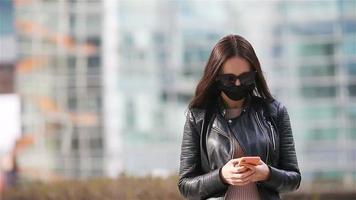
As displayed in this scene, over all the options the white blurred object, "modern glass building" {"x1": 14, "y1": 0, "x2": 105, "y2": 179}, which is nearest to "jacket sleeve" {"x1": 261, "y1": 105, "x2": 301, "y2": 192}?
the white blurred object

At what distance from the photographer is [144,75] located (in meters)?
29.5

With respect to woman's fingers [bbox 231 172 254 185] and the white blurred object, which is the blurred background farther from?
woman's fingers [bbox 231 172 254 185]

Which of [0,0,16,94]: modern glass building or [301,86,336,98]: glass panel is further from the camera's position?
[0,0,16,94]: modern glass building

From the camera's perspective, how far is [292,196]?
37.2 ft

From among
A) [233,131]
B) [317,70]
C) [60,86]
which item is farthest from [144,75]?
[233,131]

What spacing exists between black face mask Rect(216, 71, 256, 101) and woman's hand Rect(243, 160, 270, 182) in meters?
0.29

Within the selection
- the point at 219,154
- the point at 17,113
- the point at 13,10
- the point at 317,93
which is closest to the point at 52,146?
the point at 17,113

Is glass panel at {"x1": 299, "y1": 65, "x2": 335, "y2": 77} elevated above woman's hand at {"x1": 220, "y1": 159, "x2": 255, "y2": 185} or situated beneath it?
situated beneath

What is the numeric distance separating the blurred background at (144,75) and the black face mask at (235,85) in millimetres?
24395

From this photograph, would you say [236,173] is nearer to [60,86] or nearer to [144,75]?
[144,75]

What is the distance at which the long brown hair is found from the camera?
2.84 meters

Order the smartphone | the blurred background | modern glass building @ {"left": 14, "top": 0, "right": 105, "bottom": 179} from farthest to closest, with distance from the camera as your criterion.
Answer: modern glass building @ {"left": 14, "top": 0, "right": 105, "bottom": 179}
the blurred background
the smartphone

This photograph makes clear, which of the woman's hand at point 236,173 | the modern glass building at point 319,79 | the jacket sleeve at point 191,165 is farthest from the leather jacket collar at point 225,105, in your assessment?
the modern glass building at point 319,79

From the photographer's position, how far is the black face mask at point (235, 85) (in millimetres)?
2793
